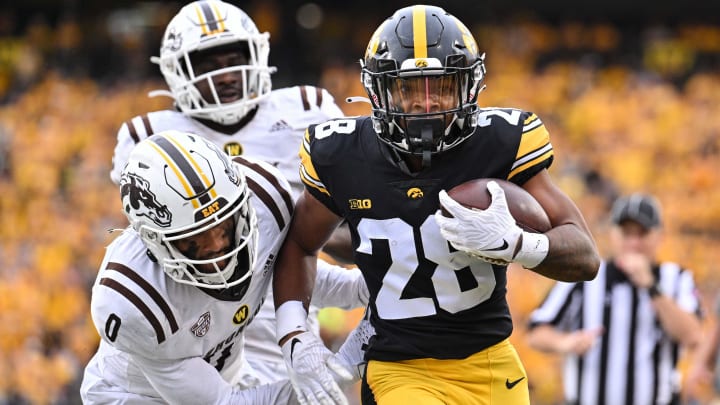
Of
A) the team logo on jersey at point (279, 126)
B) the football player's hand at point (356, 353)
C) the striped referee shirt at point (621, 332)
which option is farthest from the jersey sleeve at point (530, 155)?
the striped referee shirt at point (621, 332)

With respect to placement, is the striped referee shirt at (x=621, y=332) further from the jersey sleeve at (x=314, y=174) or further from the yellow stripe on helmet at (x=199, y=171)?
the yellow stripe on helmet at (x=199, y=171)

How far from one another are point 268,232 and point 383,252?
0.47 m

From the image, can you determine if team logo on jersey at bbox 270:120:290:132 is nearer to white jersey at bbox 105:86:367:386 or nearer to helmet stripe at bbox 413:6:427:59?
white jersey at bbox 105:86:367:386

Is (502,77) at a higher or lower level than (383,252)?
lower

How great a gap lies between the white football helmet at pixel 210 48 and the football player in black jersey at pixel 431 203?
42.1 inches

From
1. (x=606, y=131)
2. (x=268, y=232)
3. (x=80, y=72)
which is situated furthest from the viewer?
(x=80, y=72)

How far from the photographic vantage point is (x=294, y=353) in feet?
9.91

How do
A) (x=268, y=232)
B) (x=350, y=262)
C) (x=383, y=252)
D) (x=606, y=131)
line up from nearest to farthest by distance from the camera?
(x=383, y=252) → (x=268, y=232) → (x=350, y=262) → (x=606, y=131)

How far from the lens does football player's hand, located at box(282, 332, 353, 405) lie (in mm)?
2965

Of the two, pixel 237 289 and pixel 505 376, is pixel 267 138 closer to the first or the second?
pixel 237 289

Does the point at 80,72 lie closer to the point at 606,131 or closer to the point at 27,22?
the point at 27,22

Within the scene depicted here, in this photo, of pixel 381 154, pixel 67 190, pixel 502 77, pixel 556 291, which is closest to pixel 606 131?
pixel 502 77

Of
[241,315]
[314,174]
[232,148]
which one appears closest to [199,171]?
[314,174]

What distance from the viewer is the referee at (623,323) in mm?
4977
